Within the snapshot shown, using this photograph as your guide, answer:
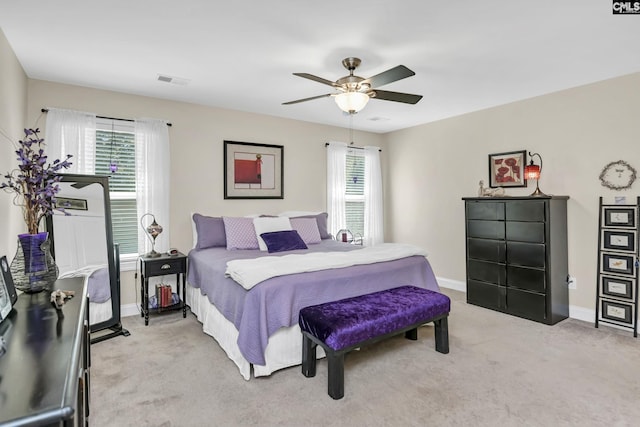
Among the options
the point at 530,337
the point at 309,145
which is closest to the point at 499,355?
the point at 530,337

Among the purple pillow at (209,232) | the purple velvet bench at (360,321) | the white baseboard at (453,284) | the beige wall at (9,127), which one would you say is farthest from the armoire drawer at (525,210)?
the beige wall at (9,127)

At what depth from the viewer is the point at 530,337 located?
10.6 ft

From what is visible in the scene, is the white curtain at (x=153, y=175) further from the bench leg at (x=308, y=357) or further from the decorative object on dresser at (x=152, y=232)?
the bench leg at (x=308, y=357)

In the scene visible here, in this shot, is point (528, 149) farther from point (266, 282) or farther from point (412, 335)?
point (266, 282)

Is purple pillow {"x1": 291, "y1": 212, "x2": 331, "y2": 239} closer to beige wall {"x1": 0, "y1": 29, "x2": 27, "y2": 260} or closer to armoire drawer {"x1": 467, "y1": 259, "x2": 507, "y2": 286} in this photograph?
armoire drawer {"x1": 467, "y1": 259, "x2": 507, "y2": 286}

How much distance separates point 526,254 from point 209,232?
143 inches

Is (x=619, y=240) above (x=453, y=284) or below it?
above

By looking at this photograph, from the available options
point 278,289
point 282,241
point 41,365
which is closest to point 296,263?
point 278,289

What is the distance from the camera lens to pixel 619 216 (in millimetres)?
3357

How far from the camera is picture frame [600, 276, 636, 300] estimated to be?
331cm

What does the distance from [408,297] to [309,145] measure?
3103mm

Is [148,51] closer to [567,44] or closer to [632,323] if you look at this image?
[567,44]

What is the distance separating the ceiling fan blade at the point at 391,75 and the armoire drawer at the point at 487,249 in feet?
8.39

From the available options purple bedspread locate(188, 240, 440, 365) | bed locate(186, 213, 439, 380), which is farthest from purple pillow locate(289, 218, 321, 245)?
purple bedspread locate(188, 240, 440, 365)
